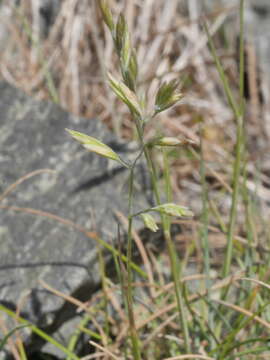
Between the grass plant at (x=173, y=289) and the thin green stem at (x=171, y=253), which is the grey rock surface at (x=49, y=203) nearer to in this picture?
the grass plant at (x=173, y=289)

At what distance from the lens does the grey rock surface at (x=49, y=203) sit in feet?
4.14

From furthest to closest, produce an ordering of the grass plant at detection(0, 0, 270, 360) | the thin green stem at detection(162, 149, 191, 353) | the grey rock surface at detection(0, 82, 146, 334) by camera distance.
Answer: the grey rock surface at detection(0, 82, 146, 334) < the thin green stem at detection(162, 149, 191, 353) < the grass plant at detection(0, 0, 270, 360)

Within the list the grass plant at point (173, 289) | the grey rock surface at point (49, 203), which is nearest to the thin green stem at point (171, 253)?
the grass plant at point (173, 289)

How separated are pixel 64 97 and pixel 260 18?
2.96ft

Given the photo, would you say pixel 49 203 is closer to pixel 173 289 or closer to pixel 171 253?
pixel 173 289

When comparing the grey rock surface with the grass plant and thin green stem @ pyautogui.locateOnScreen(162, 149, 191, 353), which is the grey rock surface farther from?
thin green stem @ pyautogui.locateOnScreen(162, 149, 191, 353)

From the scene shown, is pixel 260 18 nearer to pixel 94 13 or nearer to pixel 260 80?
pixel 260 80

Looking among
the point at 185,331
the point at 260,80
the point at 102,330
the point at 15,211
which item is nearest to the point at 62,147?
the point at 15,211

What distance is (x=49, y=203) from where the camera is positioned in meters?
1.44

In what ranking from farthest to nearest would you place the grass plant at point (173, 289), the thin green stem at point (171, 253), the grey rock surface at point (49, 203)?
the grey rock surface at point (49, 203)
the thin green stem at point (171, 253)
the grass plant at point (173, 289)

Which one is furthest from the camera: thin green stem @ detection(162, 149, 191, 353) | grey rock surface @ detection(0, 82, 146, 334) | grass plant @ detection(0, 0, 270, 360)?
grey rock surface @ detection(0, 82, 146, 334)

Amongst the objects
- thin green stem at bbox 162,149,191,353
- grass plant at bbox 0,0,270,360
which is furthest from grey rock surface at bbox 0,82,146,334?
thin green stem at bbox 162,149,191,353

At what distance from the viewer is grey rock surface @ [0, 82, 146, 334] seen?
126 cm

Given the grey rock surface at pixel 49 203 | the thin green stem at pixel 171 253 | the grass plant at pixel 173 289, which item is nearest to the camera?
the grass plant at pixel 173 289
